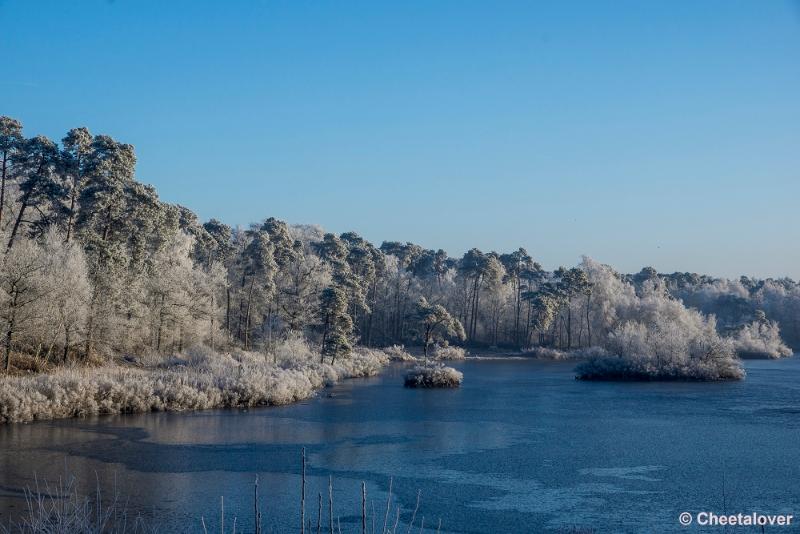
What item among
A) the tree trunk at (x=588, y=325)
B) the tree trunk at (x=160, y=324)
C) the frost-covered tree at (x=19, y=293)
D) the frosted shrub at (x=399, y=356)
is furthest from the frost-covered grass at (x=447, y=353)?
the frost-covered tree at (x=19, y=293)

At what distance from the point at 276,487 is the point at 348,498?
7.20 ft

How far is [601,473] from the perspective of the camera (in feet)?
69.7

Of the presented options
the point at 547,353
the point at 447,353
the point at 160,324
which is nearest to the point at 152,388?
the point at 160,324

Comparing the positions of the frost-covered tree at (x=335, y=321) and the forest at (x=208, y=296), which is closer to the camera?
the forest at (x=208, y=296)

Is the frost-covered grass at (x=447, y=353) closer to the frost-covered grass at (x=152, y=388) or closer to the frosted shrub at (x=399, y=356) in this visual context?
the frosted shrub at (x=399, y=356)

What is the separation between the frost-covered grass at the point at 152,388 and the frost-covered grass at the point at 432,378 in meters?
6.09

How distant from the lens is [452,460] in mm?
23203

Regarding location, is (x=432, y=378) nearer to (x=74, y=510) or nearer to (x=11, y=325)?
(x=11, y=325)

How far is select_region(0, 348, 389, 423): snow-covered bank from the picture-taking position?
2981 centimetres

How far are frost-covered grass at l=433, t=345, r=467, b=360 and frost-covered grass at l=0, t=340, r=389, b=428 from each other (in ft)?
115

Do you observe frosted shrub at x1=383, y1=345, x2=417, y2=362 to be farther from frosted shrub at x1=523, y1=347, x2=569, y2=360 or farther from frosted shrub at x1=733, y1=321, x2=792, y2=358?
frosted shrub at x1=733, y1=321, x2=792, y2=358

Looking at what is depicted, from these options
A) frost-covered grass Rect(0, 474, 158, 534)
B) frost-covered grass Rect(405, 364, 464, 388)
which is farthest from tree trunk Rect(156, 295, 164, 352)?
frost-covered grass Rect(0, 474, 158, 534)

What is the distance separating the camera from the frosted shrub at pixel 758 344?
88375mm

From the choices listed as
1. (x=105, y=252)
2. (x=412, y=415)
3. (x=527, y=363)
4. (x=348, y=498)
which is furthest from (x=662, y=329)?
(x=348, y=498)
